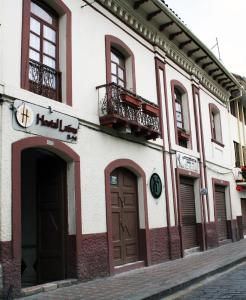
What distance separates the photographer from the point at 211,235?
54.2 ft

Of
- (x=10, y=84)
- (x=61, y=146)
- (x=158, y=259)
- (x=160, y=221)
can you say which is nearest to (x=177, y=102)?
(x=160, y=221)

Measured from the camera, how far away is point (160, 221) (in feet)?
41.8

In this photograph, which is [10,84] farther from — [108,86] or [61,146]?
[108,86]

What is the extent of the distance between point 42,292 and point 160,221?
17.6 ft

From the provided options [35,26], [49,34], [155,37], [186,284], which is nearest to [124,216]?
[186,284]

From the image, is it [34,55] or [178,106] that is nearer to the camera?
[34,55]

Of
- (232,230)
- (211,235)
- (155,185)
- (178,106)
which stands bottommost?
(211,235)

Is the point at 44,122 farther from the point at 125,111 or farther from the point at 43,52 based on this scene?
the point at 125,111

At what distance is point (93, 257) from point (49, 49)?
469cm

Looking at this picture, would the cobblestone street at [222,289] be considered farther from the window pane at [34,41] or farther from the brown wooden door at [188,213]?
the window pane at [34,41]

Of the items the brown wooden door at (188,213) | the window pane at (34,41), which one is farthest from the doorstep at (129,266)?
the window pane at (34,41)

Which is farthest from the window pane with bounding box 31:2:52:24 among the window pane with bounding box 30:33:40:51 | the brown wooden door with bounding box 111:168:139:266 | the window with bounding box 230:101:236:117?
the window with bounding box 230:101:236:117

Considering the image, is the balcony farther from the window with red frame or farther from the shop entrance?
the shop entrance

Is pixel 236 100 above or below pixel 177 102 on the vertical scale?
above
